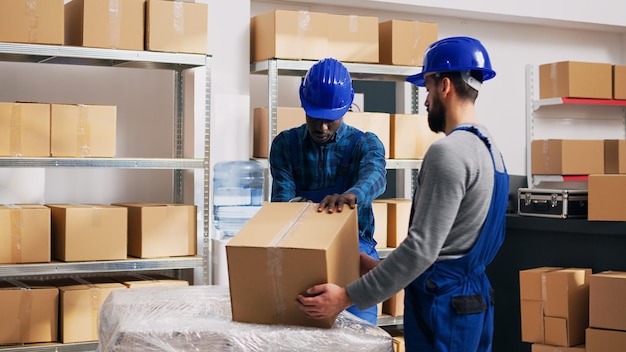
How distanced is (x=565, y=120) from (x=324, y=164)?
456cm

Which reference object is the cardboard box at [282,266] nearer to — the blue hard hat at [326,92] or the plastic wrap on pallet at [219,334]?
the plastic wrap on pallet at [219,334]

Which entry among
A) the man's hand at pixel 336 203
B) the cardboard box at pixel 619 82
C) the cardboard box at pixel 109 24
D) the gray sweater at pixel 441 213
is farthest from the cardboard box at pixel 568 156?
the gray sweater at pixel 441 213

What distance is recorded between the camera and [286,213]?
234 cm

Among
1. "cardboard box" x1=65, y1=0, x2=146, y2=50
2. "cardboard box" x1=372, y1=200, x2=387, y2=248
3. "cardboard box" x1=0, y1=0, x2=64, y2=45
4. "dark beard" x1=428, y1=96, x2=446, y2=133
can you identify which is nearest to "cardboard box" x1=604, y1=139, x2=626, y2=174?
"cardboard box" x1=372, y1=200, x2=387, y2=248

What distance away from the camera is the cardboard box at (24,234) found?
13.1 ft

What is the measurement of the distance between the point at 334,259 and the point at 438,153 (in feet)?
1.23

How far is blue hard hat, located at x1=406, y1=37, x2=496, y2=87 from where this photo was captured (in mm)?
2209

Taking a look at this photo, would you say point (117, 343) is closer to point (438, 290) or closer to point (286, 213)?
point (286, 213)

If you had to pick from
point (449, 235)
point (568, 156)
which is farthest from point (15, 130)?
point (568, 156)

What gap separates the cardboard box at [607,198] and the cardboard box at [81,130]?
2404 mm

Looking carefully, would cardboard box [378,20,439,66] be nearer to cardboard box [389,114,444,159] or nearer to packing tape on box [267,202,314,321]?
cardboard box [389,114,444,159]

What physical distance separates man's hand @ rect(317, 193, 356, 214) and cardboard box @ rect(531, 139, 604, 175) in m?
4.37

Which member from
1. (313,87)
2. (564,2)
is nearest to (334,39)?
(313,87)

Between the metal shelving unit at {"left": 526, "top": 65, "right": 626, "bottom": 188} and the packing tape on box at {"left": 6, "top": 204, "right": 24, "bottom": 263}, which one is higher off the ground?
the metal shelving unit at {"left": 526, "top": 65, "right": 626, "bottom": 188}
